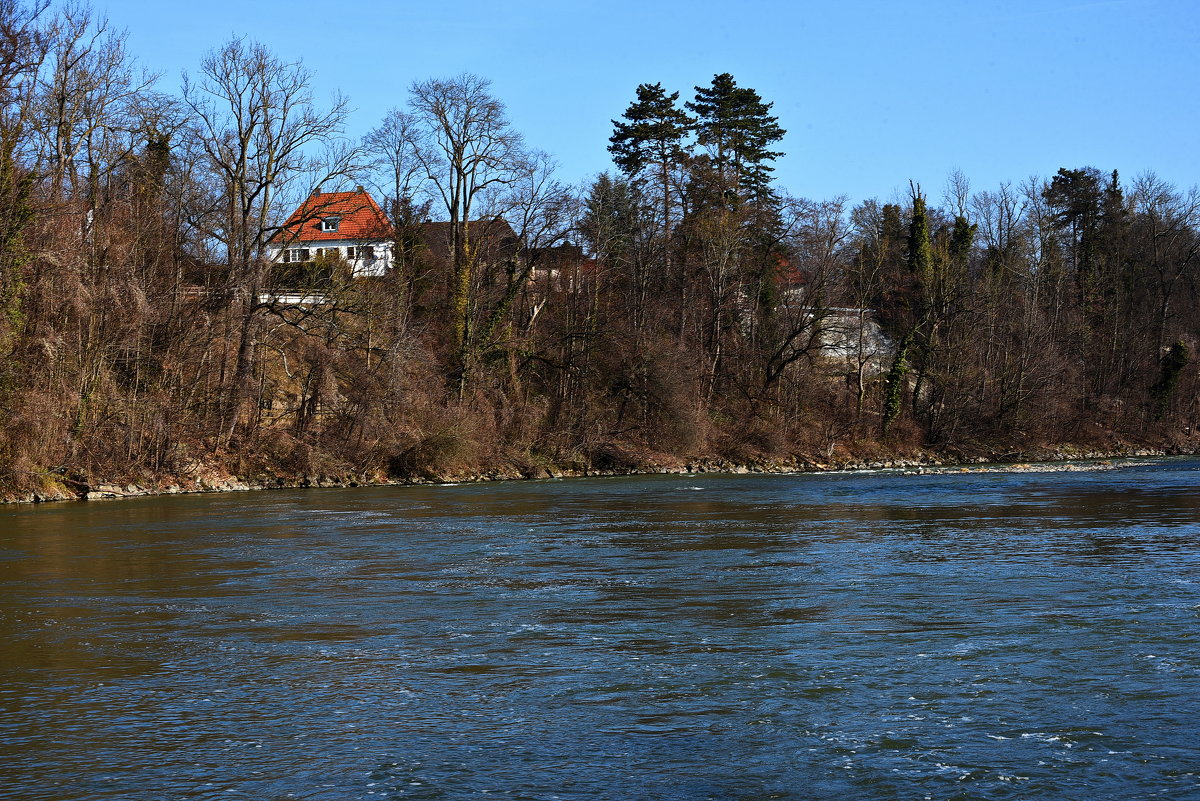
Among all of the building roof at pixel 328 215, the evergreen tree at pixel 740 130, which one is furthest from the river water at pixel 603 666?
the evergreen tree at pixel 740 130

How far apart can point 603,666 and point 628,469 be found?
41389 millimetres

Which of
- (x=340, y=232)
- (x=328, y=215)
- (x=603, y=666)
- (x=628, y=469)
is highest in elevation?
(x=340, y=232)

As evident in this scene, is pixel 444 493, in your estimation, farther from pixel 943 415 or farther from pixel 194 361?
pixel 943 415

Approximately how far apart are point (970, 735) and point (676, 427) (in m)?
47.2

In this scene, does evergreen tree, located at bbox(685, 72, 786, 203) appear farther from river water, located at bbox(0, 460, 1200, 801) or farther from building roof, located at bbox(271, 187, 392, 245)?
river water, located at bbox(0, 460, 1200, 801)

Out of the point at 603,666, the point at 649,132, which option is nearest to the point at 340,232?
the point at 649,132

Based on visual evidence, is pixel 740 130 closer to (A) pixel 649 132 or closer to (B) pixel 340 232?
(A) pixel 649 132

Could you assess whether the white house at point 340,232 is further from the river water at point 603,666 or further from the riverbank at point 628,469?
the river water at point 603,666

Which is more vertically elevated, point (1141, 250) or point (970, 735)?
point (1141, 250)

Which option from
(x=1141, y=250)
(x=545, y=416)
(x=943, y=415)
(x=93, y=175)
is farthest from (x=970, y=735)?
(x=1141, y=250)

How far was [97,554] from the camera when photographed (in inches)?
849

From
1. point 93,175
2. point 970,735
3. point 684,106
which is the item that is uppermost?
point 684,106

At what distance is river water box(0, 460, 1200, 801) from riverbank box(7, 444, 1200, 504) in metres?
11.9

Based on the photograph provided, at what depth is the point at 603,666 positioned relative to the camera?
11.9 m
